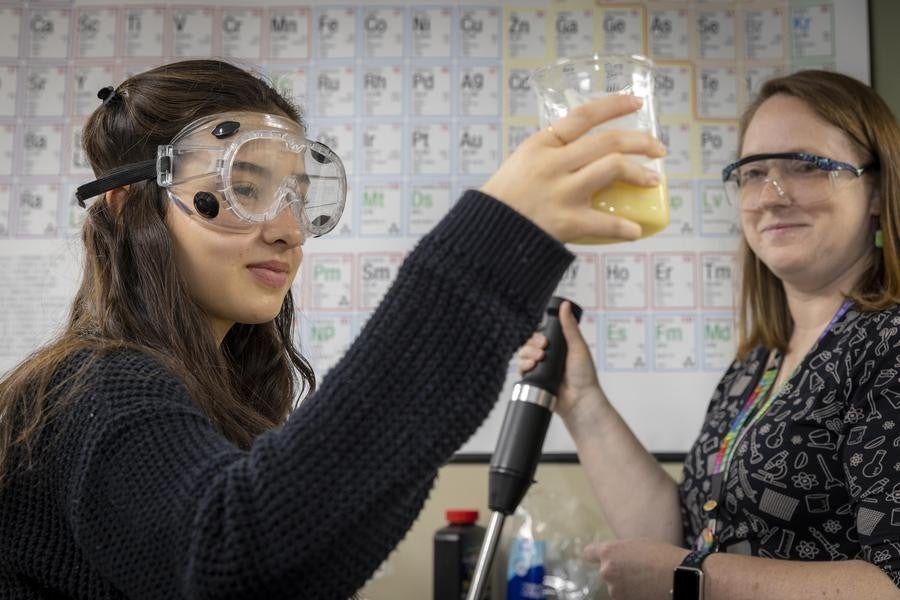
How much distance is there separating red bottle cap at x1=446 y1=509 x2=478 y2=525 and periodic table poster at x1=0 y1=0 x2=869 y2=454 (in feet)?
1.59

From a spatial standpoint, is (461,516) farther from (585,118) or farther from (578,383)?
(585,118)

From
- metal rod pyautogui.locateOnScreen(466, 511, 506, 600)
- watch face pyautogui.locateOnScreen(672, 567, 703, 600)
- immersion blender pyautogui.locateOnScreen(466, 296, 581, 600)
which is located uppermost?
immersion blender pyautogui.locateOnScreen(466, 296, 581, 600)

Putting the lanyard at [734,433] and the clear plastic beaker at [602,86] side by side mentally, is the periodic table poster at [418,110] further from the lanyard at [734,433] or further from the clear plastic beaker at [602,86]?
the clear plastic beaker at [602,86]

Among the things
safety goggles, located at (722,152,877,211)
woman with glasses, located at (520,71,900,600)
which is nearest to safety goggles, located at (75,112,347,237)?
woman with glasses, located at (520,71,900,600)

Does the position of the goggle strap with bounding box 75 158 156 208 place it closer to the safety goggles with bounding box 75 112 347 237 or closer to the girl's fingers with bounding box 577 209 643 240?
the safety goggles with bounding box 75 112 347 237

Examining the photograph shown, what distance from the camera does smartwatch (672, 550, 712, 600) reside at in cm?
144

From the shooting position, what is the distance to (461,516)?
1.97 metres

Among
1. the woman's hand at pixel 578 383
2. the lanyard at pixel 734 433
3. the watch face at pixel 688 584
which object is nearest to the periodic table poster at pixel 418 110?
the woman's hand at pixel 578 383

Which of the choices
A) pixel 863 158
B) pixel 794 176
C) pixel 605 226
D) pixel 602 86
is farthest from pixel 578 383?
pixel 605 226

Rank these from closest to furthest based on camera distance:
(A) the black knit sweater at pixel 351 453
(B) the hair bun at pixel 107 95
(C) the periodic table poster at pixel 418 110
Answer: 1. (A) the black knit sweater at pixel 351 453
2. (B) the hair bun at pixel 107 95
3. (C) the periodic table poster at pixel 418 110

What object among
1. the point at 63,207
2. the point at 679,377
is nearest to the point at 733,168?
the point at 679,377

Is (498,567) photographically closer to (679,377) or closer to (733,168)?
(679,377)

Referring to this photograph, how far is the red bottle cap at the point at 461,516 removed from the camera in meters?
1.97

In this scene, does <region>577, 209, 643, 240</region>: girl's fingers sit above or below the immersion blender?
above
